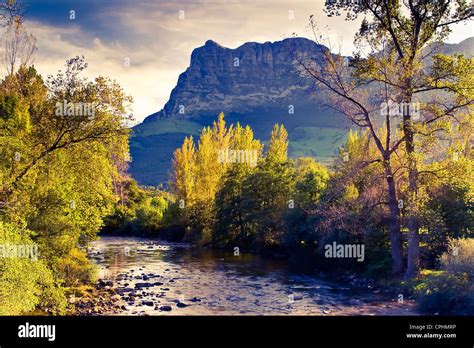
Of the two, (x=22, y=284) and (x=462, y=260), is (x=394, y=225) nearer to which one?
(x=462, y=260)

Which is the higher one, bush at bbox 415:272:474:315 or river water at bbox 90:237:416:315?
bush at bbox 415:272:474:315

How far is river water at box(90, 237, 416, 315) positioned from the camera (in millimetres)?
20922

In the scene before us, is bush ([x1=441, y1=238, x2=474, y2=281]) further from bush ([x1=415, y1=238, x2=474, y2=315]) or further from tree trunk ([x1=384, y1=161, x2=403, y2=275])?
tree trunk ([x1=384, y1=161, x2=403, y2=275])

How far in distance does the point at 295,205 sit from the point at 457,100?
19.6 meters

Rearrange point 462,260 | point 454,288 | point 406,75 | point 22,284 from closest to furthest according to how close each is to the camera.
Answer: point 22,284 → point 454,288 → point 462,260 → point 406,75

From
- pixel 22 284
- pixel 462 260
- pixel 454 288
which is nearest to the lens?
pixel 22 284

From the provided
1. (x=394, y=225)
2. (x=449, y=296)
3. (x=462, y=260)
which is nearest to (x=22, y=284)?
(x=449, y=296)

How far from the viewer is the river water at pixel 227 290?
20922 mm

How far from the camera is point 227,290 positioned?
2580 centimetres

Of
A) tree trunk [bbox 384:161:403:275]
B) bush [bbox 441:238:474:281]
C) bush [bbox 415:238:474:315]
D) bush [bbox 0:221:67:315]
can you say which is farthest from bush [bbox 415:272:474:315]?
bush [bbox 0:221:67:315]

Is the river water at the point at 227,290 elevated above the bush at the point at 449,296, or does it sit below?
below

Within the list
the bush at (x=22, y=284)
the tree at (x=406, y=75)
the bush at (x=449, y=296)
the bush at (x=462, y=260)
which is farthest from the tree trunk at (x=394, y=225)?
the bush at (x=22, y=284)

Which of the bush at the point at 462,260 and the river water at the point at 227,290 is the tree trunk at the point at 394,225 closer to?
→ the river water at the point at 227,290

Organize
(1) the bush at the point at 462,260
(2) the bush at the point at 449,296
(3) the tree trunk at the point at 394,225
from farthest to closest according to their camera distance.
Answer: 1. (3) the tree trunk at the point at 394,225
2. (1) the bush at the point at 462,260
3. (2) the bush at the point at 449,296
